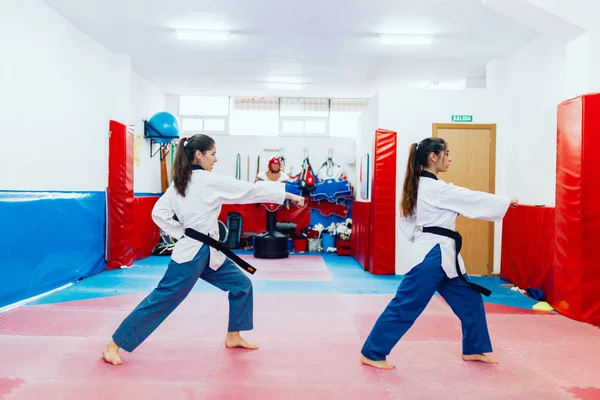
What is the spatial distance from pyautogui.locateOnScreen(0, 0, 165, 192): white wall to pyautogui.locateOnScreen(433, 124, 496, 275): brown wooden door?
4376mm

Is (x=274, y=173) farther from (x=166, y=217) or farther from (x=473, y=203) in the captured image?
(x=473, y=203)

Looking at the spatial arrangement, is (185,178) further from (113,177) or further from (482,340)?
(113,177)

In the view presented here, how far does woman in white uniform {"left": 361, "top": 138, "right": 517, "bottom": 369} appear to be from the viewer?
9.11 feet

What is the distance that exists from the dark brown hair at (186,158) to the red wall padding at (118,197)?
3961 mm

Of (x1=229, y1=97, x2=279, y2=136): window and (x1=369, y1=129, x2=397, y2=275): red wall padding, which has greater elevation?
(x1=229, y1=97, x2=279, y2=136): window

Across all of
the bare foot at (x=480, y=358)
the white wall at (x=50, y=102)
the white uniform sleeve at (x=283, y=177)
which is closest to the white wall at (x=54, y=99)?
the white wall at (x=50, y=102)

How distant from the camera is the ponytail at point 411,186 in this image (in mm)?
2938

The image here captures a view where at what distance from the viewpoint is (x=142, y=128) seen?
8273 millimetres

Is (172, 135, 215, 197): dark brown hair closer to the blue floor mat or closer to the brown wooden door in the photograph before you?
the blue floor mat

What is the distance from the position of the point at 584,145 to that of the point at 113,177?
17.8 feet

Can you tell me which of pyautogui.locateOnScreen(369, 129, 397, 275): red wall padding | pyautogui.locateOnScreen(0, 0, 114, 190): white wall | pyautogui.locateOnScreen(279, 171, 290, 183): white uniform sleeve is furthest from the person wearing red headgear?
pyautogui.locateOnScreen(0, 0, 114, 190): white wall

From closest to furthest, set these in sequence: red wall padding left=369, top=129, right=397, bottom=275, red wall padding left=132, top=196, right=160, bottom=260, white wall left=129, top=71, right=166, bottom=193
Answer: red wall padding left=369, top=129, right=397, bottom=275 → red wall padding left=132, top=196, right=160, bottom=260 → white wall left=129, top=71, right=166, bottom=193

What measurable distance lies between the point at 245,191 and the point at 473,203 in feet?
4.22

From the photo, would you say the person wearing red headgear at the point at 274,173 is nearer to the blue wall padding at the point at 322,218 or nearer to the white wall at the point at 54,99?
the blue wall padding at the point at 322,218
